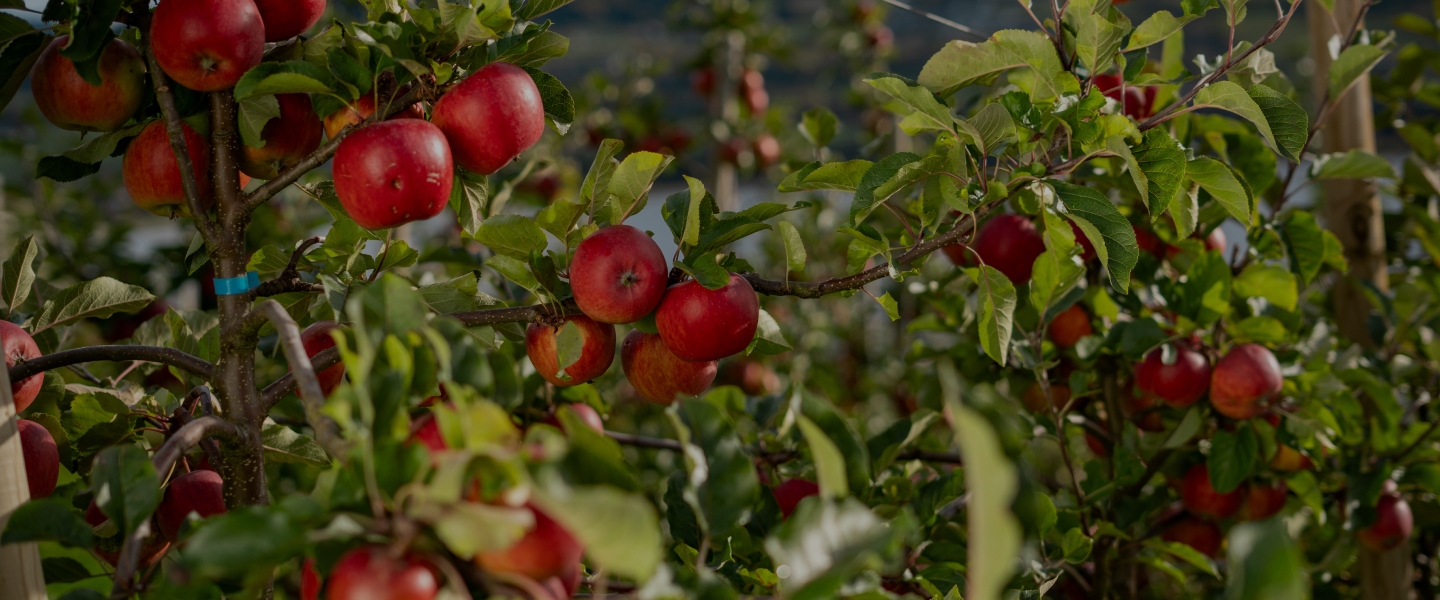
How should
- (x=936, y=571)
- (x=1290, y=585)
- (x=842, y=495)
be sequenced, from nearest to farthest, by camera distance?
(x=1290, y=585) → (x=842, y=495) → (x=936, y=571)

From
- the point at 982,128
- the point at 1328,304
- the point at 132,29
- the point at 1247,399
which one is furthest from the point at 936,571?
the point at 1328,304

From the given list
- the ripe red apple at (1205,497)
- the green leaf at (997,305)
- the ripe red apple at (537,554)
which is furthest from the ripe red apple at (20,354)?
the ripe red apple at (1205,497)

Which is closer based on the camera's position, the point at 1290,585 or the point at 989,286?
the point at 1290,585

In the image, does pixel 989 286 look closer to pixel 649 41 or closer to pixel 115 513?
pixel 115 513

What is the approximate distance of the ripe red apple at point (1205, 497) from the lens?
1259 mm

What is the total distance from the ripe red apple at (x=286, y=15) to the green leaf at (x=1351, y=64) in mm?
1179

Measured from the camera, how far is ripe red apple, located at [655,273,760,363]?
0.78 meters

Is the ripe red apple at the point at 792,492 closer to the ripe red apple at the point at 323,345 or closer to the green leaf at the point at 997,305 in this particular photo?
the green leaf at the point at 997,305

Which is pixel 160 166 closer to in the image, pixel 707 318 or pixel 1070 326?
pixel 707 318

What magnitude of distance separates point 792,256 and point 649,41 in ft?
19.6

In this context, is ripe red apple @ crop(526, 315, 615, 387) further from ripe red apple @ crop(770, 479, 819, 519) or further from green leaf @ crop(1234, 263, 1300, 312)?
Result: green leaf @ crop(1234, 263, 1300, 312)

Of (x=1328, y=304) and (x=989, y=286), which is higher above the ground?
(x=989, y=286)

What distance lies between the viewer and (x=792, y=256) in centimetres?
82

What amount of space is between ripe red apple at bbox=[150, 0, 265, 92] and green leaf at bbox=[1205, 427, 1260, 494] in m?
1.12
